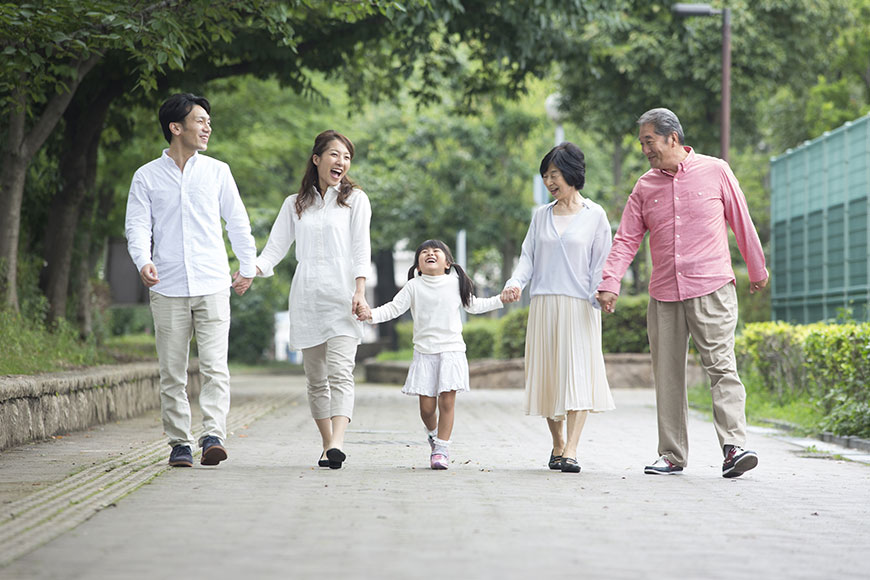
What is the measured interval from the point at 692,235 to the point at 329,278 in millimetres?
2183

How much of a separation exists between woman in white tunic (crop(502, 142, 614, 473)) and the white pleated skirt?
0.42 metres

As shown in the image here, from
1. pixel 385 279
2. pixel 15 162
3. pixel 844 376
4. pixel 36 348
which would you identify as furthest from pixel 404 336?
pixel 844 376

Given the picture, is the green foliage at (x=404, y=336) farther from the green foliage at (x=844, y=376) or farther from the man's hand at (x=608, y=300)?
the man's hand at (x=608, y=300)

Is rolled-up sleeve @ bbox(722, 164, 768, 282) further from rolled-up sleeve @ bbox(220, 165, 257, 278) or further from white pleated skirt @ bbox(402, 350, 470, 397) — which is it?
rolled-up sleeve @ bbox(220, 165, 257, 278)

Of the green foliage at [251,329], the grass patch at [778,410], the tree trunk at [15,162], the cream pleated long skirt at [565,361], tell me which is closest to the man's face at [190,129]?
the cream pleated long skirt at [565,361]

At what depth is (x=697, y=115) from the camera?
23906mm

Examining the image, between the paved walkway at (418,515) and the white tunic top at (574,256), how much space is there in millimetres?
1123

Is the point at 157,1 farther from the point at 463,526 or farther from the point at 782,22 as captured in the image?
the point at 782,22

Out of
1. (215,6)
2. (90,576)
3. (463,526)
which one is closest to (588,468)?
(463,526)

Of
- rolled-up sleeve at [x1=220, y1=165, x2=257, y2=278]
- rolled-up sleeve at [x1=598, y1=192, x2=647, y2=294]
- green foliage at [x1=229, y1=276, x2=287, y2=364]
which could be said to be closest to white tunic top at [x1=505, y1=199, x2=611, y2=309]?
rolled-up sleeve at [x1=598, y1=192, x2=647, y2=294]

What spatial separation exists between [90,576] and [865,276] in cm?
1236

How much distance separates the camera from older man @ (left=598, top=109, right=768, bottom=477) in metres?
7.68

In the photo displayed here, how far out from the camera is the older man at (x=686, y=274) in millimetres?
7684

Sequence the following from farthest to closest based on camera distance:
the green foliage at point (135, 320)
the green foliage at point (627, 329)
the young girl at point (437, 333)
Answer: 1. the green foliage at point (135, 320)
2. the green foliage at point (627, 329)
3. the young girl at point (437, 333)
